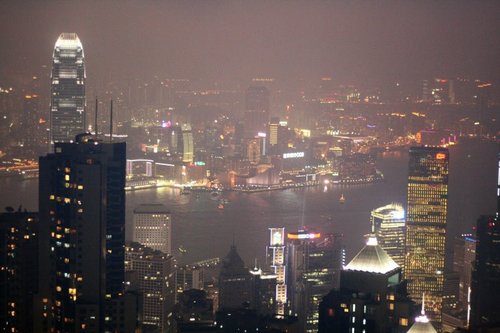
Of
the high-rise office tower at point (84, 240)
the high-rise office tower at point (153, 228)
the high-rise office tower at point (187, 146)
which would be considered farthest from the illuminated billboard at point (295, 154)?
the high-rise office tower at point (84, 240)

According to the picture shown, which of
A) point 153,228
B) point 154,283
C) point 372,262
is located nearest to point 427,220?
point 153,228

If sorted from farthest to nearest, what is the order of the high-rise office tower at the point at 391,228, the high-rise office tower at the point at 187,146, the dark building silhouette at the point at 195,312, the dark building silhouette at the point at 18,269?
the high-rise office tower at the point at 187,146, the high-rise office tower at the point at 391,228, the dark building silhouette at the point at 195,312, the dark building silhouette at the point at 18,269

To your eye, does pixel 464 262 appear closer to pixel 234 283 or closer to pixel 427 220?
pixel 427 220

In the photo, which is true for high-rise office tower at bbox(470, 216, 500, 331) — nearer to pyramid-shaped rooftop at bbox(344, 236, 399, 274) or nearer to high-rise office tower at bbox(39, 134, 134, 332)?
pyramid-shaped rooftop at bbox(344, 236, 399, 274)

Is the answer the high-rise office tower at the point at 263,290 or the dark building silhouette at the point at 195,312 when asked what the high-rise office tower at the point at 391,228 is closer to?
the high-rise office tower at the point at 263,290

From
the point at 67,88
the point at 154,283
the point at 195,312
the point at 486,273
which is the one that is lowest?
the point at 195,312

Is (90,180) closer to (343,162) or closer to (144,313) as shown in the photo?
(144,313)
